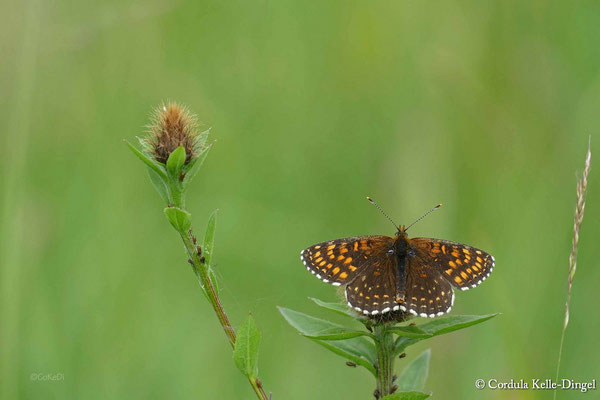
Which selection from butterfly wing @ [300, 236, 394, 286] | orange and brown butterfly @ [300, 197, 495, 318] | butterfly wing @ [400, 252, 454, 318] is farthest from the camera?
butterfly wing @ [300, 236, 394, 286]

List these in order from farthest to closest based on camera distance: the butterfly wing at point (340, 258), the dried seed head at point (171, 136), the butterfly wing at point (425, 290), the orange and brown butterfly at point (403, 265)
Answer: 1. the butterfly wing at point (340, 258)
2. the orange and brown butterfly at point (403, 265)
3. the dried seed head at point (171, 136)
4. the butterfly wing at point (425, 290)

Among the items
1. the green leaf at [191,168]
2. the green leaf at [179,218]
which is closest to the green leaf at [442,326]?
the green leaf at [179,218]

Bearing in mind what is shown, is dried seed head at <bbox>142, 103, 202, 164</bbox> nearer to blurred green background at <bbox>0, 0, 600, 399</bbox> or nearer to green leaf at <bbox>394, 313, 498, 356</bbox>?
green leaf at <bbox>394, 313, 498, 356</bbox>

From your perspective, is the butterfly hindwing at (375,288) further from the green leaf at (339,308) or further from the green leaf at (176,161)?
the green leaf at (176,161)

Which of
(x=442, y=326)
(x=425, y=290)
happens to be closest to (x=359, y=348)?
(x=442, y=326)

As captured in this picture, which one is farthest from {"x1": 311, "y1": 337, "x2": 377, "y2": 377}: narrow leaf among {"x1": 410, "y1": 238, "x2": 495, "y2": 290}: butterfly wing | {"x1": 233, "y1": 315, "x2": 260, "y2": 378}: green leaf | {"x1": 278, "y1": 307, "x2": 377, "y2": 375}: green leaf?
{"x1": 410, "y1": 238, "x2": 495, "y2": 290}: butterfly wing

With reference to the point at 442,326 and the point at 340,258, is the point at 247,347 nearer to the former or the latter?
the point at 442,326
